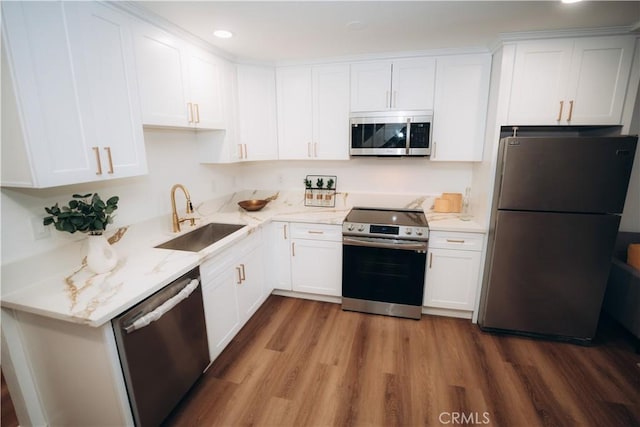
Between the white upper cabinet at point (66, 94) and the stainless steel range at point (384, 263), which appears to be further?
Result: the stainless steel range at point (384, 263)

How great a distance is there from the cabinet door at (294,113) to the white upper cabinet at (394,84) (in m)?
0.49

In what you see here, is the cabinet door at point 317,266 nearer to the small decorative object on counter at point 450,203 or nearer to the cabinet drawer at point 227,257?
the cabinet drawer at point 227,257

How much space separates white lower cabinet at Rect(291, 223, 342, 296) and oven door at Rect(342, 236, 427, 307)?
5.1 inches

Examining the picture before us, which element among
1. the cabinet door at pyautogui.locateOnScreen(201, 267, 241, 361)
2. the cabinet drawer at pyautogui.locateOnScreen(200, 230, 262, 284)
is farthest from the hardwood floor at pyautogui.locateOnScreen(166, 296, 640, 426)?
the cabinet drawer at pyautogui.locateOnScreen(200, 230, 262, 284)

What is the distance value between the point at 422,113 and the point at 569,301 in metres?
1.96

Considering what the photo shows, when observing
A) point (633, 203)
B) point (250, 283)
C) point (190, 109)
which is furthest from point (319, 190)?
point (633, 203)

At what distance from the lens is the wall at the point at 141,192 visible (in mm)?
1459

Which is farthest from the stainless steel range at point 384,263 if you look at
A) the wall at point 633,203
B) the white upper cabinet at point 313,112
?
the wall at point 633,203

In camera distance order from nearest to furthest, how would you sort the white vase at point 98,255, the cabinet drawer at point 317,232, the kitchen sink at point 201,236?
1. the white vase at point 98,255
2. the kitchen sink at point 201,236
3. the cabinet drawer at point 317,232

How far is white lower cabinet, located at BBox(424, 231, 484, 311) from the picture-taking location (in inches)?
99.7

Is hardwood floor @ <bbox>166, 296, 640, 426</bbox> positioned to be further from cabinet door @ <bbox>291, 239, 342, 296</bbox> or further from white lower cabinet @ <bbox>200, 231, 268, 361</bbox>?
cabinet door @ <bbox>291, 239, 342, 296</bbox>

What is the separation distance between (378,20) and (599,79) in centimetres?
174

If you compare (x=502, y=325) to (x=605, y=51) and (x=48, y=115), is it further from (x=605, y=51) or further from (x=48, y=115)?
(x=48, y=115)

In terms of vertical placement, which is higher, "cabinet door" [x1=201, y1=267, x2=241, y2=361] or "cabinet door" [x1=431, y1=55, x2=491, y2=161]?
"cabinet door" [x1=431, y1=55, x2=491, y2=161]
